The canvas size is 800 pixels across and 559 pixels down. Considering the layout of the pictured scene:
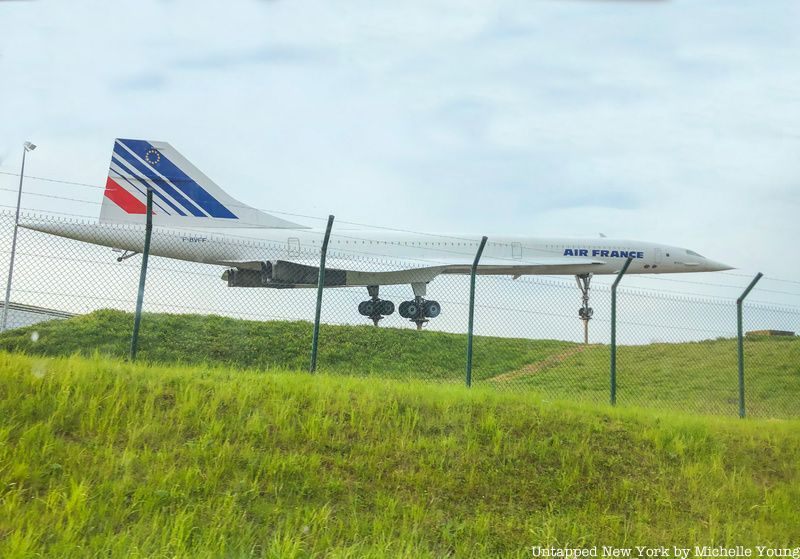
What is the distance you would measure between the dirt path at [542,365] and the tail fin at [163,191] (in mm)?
11498

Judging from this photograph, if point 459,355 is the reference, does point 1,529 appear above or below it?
below

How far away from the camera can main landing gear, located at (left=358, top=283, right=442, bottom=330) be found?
25500mm

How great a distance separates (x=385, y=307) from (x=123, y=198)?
937 centimetres

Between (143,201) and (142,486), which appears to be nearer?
(142,486)

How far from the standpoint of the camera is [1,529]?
5.34 meters

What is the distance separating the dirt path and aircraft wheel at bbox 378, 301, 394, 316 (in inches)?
219

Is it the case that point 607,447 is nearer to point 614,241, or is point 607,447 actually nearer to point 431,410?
point 431,410

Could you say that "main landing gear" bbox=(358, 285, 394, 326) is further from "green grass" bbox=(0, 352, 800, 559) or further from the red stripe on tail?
"green grass" bbox=(0, 352, 800, 559)

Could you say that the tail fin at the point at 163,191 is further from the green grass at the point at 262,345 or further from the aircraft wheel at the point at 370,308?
the aircraft wheel at the point at 370,308

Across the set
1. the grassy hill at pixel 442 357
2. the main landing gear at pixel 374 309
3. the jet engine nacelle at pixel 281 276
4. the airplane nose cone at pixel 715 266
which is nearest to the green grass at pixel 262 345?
the grassy hill at pixel 442 357

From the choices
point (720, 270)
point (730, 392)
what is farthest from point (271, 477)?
point (720, 270)

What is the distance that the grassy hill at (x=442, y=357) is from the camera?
60.8ft

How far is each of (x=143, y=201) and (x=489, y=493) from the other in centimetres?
2105

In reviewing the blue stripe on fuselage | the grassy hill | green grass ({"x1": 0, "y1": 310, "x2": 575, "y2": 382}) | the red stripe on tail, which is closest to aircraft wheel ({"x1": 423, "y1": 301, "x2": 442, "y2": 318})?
the grassy hill
